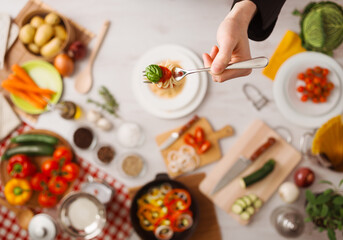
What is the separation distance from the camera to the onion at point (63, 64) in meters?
1.43

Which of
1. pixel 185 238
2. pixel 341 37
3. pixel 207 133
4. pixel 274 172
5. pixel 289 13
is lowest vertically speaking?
pixel 185 238

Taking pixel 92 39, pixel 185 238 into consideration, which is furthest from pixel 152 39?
pixel 185 238

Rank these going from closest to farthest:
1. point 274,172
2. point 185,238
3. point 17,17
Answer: point 185,238
point 274,172
point 17,17

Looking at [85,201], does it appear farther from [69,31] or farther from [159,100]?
[69,31]

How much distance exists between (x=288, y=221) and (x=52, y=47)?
1209 mm

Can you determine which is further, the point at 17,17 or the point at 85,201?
the point at 17,17

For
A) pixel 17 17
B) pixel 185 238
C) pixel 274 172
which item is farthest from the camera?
pixel 17 17

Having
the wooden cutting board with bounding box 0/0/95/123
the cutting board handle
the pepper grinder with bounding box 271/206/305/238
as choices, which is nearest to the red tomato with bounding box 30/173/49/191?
the wooden cutting board with bounding box 0/0/95/123

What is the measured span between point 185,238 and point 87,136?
586 millimetres

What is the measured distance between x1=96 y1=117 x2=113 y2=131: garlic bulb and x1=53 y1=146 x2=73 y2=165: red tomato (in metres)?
0.17

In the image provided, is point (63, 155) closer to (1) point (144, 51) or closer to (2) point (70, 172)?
(2) point (70, 172)

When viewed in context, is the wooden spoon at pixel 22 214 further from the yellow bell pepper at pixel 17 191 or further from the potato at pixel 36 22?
the potato at pixel 36 22

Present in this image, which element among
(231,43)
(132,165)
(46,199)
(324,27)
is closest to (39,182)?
(46,199)

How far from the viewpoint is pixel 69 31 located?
56.2 inches
